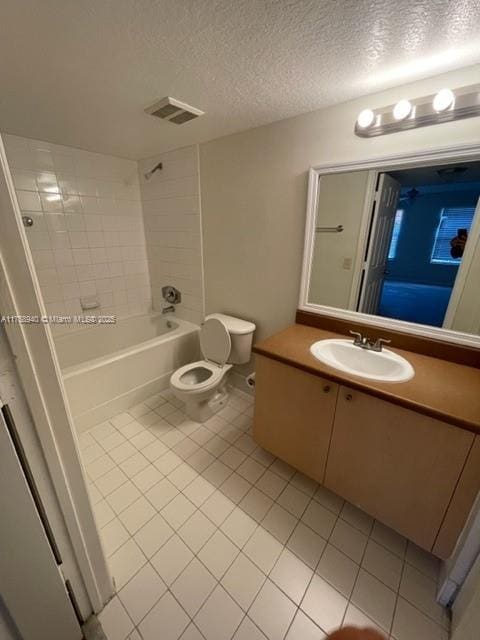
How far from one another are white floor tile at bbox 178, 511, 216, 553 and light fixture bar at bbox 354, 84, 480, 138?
2108mm

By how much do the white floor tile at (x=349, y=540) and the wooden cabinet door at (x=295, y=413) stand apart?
24 cm

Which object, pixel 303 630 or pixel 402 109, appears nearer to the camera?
pixel 303 630

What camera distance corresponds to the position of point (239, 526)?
128cm

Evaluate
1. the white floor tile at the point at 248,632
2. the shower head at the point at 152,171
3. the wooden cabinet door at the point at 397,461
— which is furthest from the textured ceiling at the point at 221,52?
the white floor tile at the point at 248,632

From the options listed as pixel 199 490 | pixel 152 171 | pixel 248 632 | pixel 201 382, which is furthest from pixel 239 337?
pixel 152 171

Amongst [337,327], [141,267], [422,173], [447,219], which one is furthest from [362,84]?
[141,267]

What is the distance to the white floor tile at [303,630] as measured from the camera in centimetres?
93

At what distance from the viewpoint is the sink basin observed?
1.20 metres

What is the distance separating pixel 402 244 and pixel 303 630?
1.74 metres

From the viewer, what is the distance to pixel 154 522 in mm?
1290

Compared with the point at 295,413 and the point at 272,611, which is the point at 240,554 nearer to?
the point at 272,611

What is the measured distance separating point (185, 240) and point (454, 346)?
206cm

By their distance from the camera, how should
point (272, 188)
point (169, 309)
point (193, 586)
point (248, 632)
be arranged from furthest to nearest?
point (169, 309), point (272, 188), point (193, 586), point (248, 632)

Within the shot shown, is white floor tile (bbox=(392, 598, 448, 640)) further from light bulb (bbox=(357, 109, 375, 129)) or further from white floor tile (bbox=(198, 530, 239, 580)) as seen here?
light bulb (bbox=(357, 109, 375, 129))
